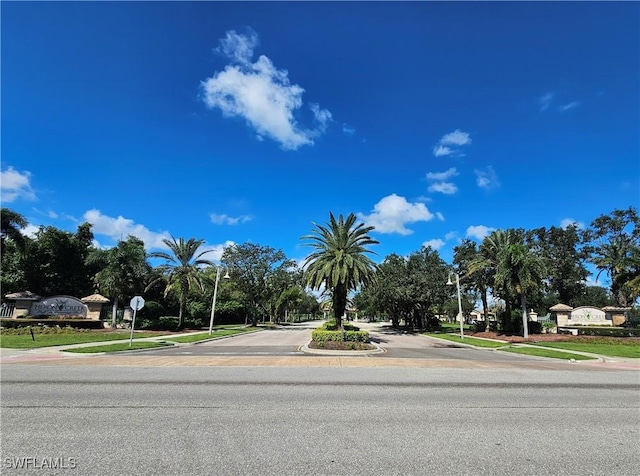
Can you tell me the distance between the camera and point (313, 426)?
6.36 metres

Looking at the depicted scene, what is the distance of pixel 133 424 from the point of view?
20.6 feet

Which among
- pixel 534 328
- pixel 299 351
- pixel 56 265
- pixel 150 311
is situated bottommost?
pixel 299 351

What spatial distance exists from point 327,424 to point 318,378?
522 centimetres

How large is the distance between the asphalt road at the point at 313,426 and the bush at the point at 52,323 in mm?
27441

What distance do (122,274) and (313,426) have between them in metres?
41.3

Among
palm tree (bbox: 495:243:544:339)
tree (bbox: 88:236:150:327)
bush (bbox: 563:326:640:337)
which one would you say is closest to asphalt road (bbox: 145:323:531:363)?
palm tree (bbox: 495:243:544:339)

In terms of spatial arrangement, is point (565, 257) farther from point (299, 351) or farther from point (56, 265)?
point (56, 265)

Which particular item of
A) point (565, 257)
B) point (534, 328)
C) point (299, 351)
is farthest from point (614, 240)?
point (299, 351)

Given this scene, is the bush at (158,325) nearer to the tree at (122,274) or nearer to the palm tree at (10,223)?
the tree at (122,274)

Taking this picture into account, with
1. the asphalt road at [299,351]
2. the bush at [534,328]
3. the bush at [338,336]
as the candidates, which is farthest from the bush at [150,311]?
the bush at [534,328]

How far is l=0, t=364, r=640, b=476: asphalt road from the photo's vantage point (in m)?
4.77

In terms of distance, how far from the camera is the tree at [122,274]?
4022cm

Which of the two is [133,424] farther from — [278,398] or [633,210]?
[633,210]

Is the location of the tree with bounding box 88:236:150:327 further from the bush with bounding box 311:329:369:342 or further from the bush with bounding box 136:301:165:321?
the bush with bounding box 311:329:369:342
